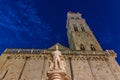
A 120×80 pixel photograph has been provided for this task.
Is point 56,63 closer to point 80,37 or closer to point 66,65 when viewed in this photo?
point 66,65

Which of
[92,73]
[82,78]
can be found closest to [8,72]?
[82,78]

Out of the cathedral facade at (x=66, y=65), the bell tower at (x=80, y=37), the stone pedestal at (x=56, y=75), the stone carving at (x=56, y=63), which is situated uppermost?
the bell tower at (x=80, y=37)

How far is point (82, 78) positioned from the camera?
720 inches

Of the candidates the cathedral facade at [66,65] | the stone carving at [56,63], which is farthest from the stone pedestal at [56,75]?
the cathedral facade at [66,65]

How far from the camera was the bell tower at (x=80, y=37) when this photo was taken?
84.6 feet

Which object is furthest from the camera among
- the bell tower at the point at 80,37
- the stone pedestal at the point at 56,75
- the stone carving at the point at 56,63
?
the bell tower at the point at 80,37

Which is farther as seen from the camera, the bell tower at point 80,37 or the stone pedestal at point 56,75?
the bell tower at point 80,37

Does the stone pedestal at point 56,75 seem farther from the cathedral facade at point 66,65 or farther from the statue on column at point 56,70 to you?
the cathedral facade at point 66,65

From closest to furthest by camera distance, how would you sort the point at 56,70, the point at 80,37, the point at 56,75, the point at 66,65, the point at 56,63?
the point at 56,75
the point at 56,70
the point at 56,63
the point at 66,65
the point at 80,37

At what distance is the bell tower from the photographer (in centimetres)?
2580

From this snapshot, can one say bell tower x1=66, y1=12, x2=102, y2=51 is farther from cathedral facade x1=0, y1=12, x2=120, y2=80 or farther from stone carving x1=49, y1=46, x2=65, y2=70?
stone carving x1=49, y1=46, x2=65, y2=70

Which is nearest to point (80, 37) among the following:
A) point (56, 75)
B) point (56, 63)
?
point (56, 63)

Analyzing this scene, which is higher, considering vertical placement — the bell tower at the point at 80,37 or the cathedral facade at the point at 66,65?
the bell tower at the point at 80,37

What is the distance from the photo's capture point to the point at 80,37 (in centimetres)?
2833
